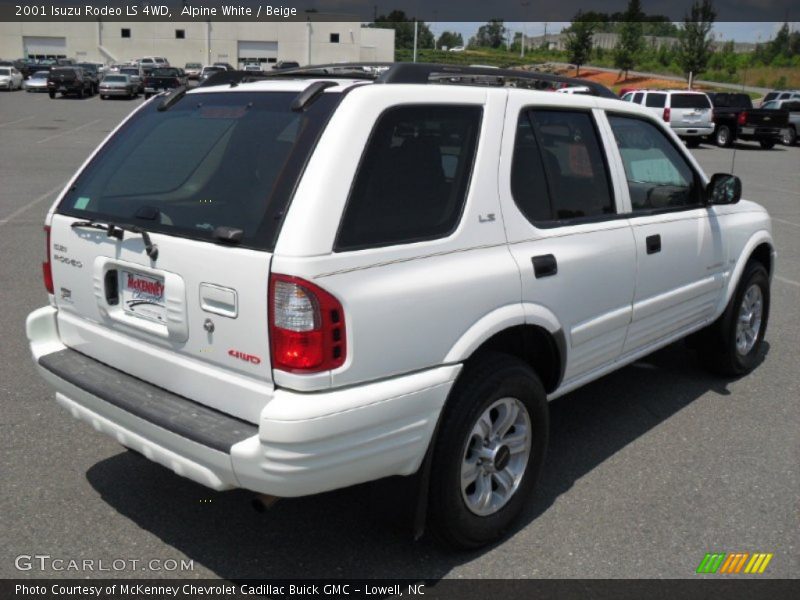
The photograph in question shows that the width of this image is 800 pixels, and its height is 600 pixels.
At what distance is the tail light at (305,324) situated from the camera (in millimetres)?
2658

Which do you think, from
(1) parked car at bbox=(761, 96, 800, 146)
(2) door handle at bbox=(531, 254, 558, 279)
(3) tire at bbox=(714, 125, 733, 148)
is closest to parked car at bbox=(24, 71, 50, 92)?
(3) tire at bbox=(714, 125, 733, 148)

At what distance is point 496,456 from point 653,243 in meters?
1.53

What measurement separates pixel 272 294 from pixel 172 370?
0.63m

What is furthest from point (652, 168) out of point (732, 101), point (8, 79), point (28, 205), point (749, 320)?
point (8, 79)

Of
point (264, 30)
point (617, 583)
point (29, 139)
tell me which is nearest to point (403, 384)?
point (617, 583)

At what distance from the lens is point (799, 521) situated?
3.62 m

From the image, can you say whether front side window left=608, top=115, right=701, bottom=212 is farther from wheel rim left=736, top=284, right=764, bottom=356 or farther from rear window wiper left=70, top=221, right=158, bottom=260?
rear window wiper left=70, top=221, right=158, bottom=260

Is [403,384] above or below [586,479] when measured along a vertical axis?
above

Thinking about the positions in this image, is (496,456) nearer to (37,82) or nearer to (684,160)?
(684,160)

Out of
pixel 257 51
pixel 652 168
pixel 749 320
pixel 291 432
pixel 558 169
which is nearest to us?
pixel 291 432

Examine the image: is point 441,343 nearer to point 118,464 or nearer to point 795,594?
point 795,594

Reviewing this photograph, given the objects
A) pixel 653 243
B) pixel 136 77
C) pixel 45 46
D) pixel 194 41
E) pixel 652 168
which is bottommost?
pixel 653 243

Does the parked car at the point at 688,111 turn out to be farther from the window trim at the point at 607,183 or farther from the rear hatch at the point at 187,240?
the rear hatch at the point at 187,240

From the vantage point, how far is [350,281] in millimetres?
2721
